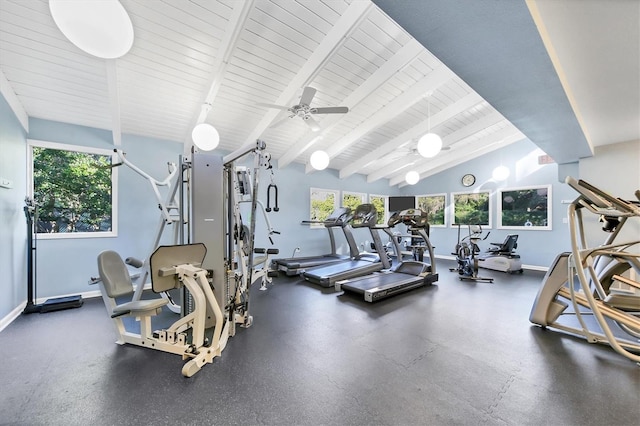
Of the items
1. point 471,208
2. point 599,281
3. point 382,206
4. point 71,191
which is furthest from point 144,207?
point 471,208

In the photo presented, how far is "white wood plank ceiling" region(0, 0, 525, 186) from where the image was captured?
2.64m

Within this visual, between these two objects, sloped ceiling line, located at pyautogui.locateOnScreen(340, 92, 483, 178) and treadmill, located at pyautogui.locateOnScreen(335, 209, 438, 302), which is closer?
treadmill, located at pyautogui.locateOnScreen(335, 209, 438, 302)

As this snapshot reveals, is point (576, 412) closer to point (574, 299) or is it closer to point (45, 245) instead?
point (574, 299)

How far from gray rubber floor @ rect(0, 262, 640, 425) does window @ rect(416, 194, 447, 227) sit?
5.61 metres

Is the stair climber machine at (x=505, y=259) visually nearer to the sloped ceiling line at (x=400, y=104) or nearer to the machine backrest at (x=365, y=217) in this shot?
the machine backrest at (x=365, y=217)

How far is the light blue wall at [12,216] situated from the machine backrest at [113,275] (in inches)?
60.0

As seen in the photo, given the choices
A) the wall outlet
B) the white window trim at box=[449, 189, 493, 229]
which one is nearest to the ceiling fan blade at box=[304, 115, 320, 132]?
the wall outlet

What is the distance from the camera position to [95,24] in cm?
191

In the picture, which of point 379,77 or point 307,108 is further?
point 379,77

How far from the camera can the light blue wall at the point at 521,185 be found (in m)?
6.16

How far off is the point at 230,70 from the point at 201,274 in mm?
2825

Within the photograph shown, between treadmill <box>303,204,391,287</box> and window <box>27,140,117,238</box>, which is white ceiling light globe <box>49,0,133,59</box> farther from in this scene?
treadmill <box>303,204,391,287</box>

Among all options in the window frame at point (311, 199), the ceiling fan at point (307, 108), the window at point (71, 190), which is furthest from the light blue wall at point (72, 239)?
the ceiling fan at point (307, 108)

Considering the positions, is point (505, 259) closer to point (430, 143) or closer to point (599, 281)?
point (599, 281)
